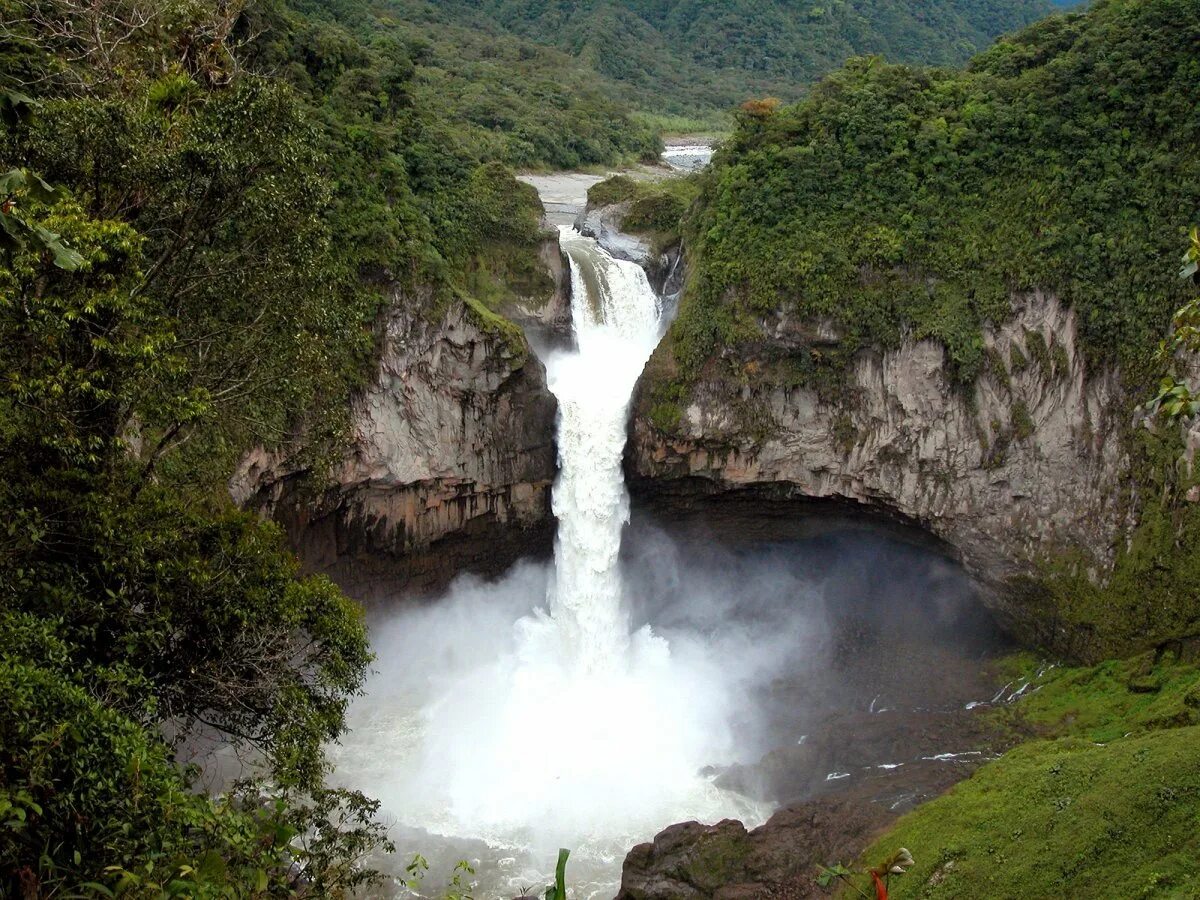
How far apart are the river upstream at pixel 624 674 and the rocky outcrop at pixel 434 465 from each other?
0.89 m

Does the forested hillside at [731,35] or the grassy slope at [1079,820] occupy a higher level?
the forested hillside at [731,35]

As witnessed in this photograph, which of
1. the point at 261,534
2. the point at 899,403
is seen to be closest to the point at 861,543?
the point at 899,403

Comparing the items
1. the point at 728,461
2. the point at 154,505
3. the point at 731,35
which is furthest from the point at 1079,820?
the point at 731,35

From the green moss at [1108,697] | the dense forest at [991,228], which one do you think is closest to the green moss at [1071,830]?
the green moss at [1108,697]

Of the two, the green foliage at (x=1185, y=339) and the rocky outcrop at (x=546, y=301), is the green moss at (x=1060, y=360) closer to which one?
the rocky outcrop at (x=546, y=301)

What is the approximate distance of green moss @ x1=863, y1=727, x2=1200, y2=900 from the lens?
40.3 feet

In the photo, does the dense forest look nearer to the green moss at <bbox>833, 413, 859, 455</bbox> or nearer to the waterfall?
the green moss at <bbox>833, 413, 859, 455</bbox>

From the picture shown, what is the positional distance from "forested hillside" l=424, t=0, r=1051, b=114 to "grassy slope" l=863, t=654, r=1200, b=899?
50748 millimetres

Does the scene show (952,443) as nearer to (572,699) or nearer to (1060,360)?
(1060,360)

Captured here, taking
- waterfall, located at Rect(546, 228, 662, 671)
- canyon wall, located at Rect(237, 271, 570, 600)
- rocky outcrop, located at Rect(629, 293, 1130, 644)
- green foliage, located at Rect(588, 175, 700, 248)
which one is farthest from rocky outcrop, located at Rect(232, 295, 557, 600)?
green foliage, located at Rect(588, 175, 700, 248)

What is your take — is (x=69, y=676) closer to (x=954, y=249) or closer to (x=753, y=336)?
(x=753, y=336)

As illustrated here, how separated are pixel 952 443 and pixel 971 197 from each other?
612 centimetres

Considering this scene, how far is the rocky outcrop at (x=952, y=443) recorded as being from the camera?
21.6 meters

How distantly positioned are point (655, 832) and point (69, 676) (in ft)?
42.6
